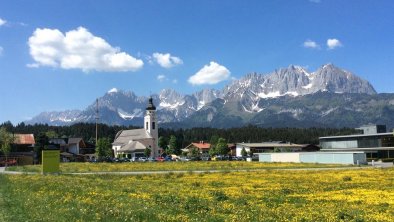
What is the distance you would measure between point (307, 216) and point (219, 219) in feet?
12.6

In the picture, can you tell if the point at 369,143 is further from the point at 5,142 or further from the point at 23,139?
the point at 23,139

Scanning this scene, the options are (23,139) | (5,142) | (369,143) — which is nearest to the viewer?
(5,142)

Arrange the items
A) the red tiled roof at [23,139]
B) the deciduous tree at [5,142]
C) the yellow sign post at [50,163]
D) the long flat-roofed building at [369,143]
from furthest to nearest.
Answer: the red tiled roof at [23,139]
the long flat-roofed building at [369,143]
the deciduous tree at [5,142]
the yellow sign post at [50,163]

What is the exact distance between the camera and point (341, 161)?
306 ft

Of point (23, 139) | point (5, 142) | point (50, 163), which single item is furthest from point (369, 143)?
point (50, 163)

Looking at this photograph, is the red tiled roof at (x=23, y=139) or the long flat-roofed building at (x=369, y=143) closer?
the long flat-roofed building at (x=369, y=143)

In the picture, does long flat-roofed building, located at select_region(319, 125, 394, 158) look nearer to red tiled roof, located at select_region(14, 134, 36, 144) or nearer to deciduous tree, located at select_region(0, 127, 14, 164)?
red tiled roof, located at select_region(14, 134, 36, 144)

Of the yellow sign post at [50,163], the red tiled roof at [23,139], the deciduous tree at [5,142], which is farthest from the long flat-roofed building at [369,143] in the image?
the yellow sign post at [50,163]

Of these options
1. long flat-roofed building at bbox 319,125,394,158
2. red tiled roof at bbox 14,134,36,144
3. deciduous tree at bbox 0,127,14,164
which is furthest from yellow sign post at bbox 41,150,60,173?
long flat-roofed building at bbox 319,125,394,158

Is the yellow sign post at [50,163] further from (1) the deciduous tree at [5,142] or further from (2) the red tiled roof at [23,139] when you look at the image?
(2) the red tiled roof at [23,139]

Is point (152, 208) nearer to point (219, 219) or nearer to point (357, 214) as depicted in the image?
point (219, 219)

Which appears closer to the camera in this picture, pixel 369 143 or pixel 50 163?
pixel 50 163

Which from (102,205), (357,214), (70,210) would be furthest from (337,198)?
(70,210)

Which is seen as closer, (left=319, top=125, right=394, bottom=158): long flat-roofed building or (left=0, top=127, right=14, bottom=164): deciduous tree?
(left=0, top=127, right=14, bottom=164): deciduous tree
